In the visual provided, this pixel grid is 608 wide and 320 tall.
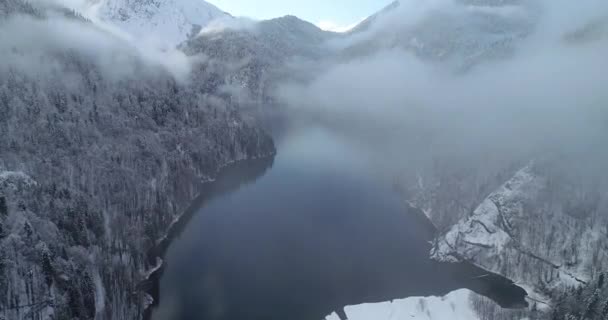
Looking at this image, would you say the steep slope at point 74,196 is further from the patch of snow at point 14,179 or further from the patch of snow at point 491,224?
the patch of snow at point 491,224

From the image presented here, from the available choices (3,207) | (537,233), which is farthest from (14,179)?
(537,233)

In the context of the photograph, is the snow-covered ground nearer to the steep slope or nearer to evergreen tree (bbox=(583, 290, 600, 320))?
evergreen tree (bbox=(583, 290, 600, 320))

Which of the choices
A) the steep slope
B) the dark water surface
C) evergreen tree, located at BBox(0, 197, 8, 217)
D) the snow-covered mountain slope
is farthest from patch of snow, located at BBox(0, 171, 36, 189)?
the snow-covered mountain slope

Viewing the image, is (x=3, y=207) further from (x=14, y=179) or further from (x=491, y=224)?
(x=491, y=224)

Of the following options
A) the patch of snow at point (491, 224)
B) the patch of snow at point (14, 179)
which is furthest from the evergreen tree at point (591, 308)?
the patch of snow at point (14, 179)

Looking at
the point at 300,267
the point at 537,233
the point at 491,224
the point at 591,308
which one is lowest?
the point at 591,308

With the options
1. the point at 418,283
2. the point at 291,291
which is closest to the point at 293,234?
the point at 291,291
